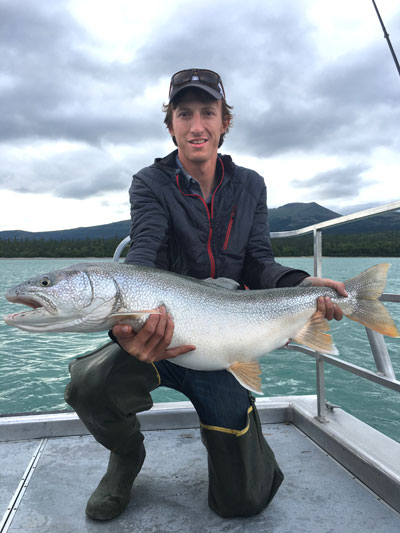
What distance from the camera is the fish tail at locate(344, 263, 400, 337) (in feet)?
8.75

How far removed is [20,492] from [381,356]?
2.53 meters

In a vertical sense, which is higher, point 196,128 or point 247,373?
point 196,128

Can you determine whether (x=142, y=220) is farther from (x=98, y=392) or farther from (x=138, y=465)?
(x=138, y=465)

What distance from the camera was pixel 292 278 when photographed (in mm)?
3010

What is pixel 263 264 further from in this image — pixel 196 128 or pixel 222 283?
pixel 196 128

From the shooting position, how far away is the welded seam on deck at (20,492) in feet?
7.73

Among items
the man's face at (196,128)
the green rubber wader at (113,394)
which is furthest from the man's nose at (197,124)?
the green rubber wader at (113,394)

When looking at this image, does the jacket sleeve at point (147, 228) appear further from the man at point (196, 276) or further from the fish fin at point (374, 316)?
the fish fin at point (374, 316)

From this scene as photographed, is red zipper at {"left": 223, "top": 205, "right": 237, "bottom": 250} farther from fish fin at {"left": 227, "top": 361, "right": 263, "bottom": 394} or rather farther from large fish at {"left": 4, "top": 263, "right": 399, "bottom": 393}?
fish fin at {"left": 227, "top": 361, "right": 263, "bottom": 394}

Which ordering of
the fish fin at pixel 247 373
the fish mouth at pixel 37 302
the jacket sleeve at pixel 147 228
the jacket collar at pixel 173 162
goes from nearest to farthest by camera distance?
1. the fish mouth at pixel 37 302
2. the fish fin at pixel 247 373
3. the jacket sleeve at pixel 147 228
4. the jacket collar at pixel 173 162

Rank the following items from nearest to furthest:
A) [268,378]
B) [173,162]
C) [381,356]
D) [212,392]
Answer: [212,392] < [381,356] < [173,162] < [268,378]

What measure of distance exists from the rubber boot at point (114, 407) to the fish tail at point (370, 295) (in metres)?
1.38

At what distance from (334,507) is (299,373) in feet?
26.4

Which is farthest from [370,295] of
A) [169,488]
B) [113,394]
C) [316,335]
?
[169,488]
